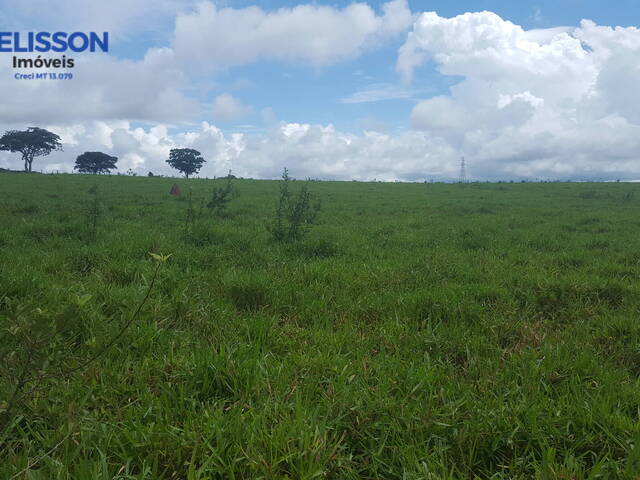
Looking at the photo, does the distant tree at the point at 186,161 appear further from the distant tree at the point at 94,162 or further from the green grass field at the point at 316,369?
the green grass field at the point at 316,369

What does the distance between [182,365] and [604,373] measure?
11.3 ft

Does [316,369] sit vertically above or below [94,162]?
below

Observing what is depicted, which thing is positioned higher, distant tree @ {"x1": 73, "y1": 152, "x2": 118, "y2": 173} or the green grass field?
distant tree @ {"x1": 73, "y1": 152, "x2": 118, "y2": 173}

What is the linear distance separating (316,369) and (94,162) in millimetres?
92909

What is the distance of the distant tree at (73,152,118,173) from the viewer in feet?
268

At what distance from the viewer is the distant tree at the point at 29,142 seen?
73.8m

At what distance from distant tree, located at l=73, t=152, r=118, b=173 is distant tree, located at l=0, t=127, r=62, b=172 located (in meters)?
4.91

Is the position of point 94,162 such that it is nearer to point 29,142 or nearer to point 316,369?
point 29,142

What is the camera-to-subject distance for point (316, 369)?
333 centimetres

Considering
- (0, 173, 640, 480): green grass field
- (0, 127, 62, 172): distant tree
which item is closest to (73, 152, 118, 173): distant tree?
(0, 127, 62, 172): distant tree

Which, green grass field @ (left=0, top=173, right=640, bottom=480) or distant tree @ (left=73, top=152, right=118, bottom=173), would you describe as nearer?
green grass field @ (left=0, top=173, right=640, bottom=480)

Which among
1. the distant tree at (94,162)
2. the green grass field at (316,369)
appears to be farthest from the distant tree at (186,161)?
the green grass field at (316,369)

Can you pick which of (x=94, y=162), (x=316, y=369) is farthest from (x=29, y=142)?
(x=316, y=369)

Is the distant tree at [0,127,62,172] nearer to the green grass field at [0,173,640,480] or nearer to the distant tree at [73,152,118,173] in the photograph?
the distant tree at [73,152,118,173]
